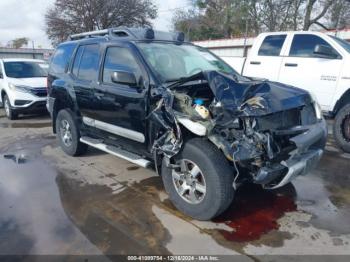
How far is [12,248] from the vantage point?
10.0 ft

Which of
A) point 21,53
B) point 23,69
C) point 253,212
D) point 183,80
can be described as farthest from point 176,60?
point 21,53

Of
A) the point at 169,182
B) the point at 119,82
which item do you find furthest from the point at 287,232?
the point at 119,82

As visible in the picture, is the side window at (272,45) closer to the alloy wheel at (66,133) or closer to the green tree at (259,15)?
the alloy wheel at (66,133)

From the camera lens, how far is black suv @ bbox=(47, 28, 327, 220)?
3.08m

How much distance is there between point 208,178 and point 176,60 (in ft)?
6.16

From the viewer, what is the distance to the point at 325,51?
231 inches

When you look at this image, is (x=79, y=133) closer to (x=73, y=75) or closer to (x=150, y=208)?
(x=73, y=75)

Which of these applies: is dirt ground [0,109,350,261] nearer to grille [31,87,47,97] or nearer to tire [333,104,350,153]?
tire [333,104,350,153]

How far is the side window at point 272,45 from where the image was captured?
6778 millimetres

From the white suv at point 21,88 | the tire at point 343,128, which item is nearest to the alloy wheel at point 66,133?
the white suv at point 21,88

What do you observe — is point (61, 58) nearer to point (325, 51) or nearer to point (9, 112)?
point (9, 112)

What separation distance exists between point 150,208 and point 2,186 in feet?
7.39

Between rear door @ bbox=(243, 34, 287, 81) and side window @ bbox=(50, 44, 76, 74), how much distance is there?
150 inches

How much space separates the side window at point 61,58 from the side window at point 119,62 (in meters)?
1.23
